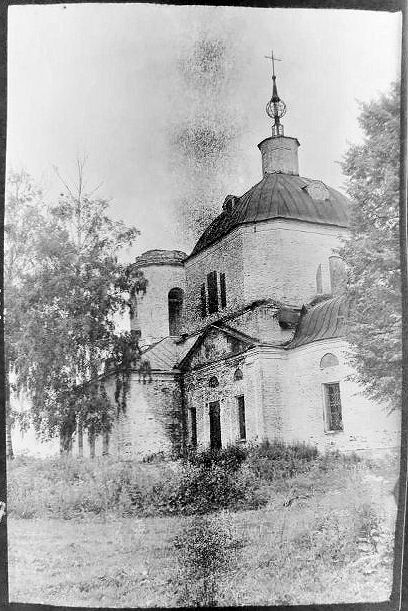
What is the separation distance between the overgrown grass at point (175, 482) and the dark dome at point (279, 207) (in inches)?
56.4

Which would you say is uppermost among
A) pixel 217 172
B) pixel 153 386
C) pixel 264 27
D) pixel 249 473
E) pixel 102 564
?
pixel 264 27

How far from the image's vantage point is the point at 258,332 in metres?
4.87

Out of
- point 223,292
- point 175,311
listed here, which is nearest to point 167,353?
point 175,311

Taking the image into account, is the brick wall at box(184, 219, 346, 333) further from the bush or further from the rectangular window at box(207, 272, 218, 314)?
the bush

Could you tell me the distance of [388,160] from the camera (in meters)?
5.04

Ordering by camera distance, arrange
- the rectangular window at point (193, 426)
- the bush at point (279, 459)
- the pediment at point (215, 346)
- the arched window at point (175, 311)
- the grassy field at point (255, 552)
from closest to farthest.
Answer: the grassy field at point (255, 552) < the bush at point (279, 459) < the rectangular window at point (193, 426) < the pediment at point (215, 346) < the arched window at point (175, 311)

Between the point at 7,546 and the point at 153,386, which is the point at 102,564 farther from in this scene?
the point at 153,386

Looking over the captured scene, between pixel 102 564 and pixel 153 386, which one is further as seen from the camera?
pixel 153 386

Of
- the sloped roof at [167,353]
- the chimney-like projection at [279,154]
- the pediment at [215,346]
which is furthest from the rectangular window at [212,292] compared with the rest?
the chimney-like projection at [279,154]

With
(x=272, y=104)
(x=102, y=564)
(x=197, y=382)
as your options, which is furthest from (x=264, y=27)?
(x=102, y=564)

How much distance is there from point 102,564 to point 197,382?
1312 mm

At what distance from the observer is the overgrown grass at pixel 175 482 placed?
466cm

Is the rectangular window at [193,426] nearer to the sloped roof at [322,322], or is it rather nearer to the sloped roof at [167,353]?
the sloped roof at [167,353]

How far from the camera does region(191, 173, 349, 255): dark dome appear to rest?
196 inches
